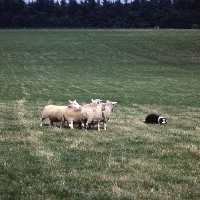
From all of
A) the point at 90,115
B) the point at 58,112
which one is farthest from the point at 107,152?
the point at 58,112

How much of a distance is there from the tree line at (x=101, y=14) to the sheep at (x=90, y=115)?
131858 mm

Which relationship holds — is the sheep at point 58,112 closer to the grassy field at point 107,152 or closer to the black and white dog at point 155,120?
the grassy field at point 107,152

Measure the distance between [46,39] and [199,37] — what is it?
1217 inches

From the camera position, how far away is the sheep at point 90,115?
45.4 feet

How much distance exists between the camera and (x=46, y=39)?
299 ft

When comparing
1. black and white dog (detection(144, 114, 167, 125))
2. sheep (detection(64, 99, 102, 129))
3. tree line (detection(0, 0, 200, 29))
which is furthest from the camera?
tree line (detection(0, 0, 200, 29))

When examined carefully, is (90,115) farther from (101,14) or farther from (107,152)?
(101,14)

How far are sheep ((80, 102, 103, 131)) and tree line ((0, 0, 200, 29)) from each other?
131858 mm

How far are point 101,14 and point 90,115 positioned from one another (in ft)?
515

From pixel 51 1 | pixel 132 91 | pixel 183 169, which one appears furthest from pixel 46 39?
pixel 51 1

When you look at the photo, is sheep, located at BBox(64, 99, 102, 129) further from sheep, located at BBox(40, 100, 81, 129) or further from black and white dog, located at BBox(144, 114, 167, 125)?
black and white dog, located at BBox(144, 114, 167, 125)

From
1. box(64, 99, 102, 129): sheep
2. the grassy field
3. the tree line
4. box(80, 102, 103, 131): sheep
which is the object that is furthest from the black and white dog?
the tree line

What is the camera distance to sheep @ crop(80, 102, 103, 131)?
13.9 metres

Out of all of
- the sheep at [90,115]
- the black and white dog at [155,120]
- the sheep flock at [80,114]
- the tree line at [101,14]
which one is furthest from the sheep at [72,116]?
the tree line at [101,14]
